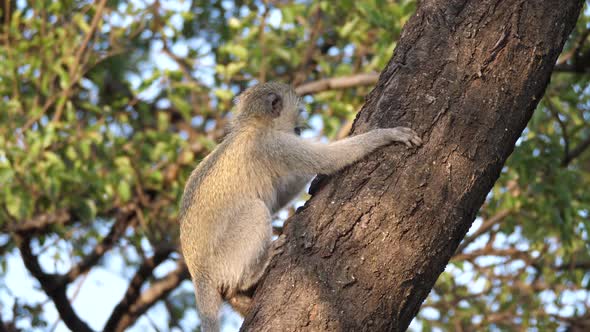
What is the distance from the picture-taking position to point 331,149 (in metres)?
3.60

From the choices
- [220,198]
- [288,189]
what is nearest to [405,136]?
[220,198]

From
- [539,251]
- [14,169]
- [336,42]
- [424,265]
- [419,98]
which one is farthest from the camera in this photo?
[336,42]

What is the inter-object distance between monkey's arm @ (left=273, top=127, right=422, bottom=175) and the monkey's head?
0.18m

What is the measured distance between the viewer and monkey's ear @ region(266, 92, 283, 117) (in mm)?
4344

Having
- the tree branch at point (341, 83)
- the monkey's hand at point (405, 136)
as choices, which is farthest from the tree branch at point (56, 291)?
the monkey's hand at point (405, 136)

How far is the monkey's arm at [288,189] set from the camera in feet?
14.0

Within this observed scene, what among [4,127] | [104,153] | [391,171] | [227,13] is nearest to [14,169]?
[4,127]

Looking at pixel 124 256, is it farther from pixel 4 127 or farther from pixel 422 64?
pixel 422 64

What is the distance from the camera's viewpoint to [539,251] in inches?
232

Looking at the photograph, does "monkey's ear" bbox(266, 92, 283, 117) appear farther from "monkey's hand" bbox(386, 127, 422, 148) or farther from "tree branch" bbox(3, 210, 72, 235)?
"tree branch" bbox(3, 210, 72, 235)

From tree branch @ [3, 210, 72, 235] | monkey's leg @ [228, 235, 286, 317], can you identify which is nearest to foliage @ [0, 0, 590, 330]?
tree branch @ [3, 210, 72, 235]

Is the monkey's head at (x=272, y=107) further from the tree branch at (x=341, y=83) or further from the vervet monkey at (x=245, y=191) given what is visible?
the tree branch at (x=341, y=83)

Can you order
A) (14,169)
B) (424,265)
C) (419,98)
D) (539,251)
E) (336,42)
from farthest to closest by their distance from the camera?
1. (336,42)
2. (539,251)
3. (14,169)
4. (419,98)
5. (424,265)

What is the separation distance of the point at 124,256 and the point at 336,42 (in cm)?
262
